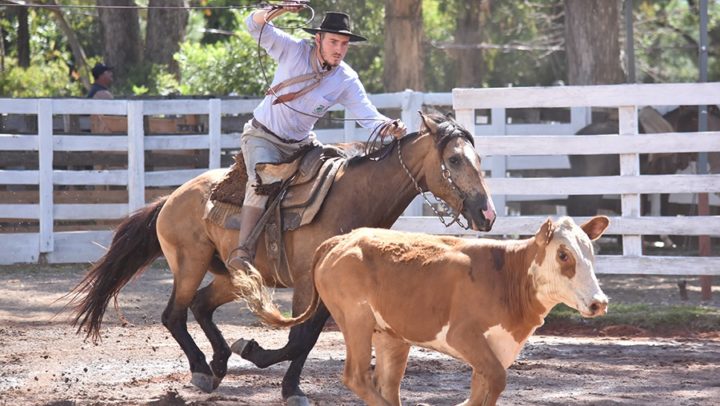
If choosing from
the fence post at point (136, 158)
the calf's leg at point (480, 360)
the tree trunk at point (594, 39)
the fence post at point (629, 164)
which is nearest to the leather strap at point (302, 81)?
the calf's leg at point (480, 360)

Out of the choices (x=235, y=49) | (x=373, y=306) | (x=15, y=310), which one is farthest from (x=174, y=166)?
(x=373, y=306)

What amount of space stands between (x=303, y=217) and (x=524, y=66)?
25.0 m

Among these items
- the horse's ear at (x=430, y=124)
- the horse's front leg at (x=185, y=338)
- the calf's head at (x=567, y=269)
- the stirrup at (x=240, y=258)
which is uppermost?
the horse's ear at (x=430, y=124)

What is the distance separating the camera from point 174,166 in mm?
15164

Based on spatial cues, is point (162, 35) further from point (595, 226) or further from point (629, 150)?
point (595, 226)

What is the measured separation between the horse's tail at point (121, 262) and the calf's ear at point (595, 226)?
11.9ft

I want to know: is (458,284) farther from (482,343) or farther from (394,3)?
(394,3)

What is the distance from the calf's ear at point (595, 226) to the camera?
6.05 metres

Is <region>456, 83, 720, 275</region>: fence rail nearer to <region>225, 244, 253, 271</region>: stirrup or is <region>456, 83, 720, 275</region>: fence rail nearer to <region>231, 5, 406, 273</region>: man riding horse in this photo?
<region>231, 5, 406, 273</region>: man riding horse

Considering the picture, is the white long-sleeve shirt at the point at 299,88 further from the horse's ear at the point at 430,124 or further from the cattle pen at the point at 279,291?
the cattle pen at the point at 279,291

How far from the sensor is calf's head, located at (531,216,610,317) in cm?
574

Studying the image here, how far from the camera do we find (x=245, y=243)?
775cm

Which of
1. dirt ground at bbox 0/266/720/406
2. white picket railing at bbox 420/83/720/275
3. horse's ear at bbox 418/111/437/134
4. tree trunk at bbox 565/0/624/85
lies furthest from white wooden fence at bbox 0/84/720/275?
horse's ear at bbox 418/111/437/134

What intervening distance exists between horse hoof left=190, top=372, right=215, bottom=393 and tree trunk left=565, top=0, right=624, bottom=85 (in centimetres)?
1054
